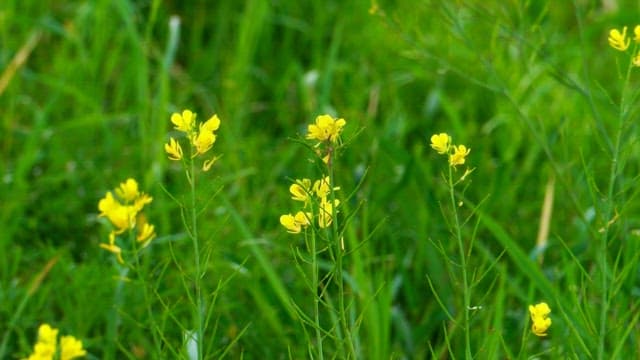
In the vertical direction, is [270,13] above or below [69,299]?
above

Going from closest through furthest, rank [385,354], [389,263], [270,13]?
[385,354] → [389,263] → [270,13]

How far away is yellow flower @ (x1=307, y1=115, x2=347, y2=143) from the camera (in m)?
1.25

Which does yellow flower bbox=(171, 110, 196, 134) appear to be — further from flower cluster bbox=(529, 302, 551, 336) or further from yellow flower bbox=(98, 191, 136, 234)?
flower cluster bbox=(529, 302, 551, 336)

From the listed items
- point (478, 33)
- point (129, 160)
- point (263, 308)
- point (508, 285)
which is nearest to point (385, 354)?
point (263, 308)

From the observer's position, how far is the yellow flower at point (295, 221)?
1.30 metres

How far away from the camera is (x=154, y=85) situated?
3.08 metres

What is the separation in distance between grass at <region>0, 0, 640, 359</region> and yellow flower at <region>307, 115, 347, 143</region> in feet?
1.48

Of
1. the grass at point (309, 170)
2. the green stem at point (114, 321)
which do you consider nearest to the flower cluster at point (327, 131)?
the grass at point (309, 170)

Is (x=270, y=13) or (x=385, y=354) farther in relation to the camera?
(x=270, y=13)

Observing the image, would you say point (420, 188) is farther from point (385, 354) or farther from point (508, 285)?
point (385, 354)

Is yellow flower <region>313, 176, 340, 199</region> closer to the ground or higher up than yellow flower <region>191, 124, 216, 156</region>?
closer to the ground

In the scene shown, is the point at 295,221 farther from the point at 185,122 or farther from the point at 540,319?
the point at 540,319

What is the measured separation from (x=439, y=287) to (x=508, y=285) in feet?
0.45


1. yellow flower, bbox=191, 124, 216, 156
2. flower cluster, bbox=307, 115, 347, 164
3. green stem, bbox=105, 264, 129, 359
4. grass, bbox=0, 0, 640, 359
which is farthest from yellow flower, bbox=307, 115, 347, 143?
green stem, bbox=105, 264, 129, 359
